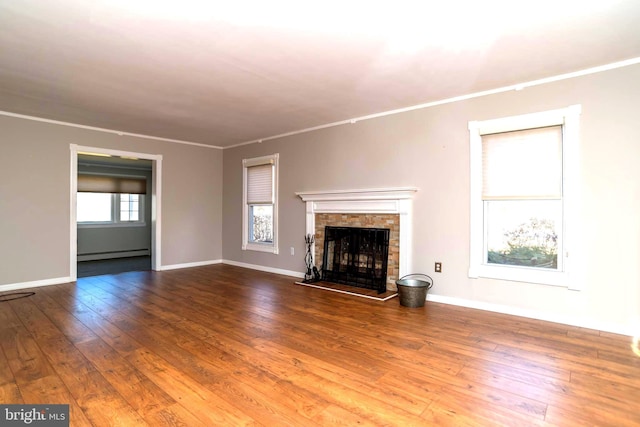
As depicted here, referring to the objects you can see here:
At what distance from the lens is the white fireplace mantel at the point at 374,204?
15.0 feet

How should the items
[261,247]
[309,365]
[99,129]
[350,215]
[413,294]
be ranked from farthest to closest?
[261,247] → [99,129] → [350,215] → [413,294] → [309,365]

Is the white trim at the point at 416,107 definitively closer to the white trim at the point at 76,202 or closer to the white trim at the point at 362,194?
the white trim at the point at 76,202

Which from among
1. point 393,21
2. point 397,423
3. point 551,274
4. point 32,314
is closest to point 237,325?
point 397,423

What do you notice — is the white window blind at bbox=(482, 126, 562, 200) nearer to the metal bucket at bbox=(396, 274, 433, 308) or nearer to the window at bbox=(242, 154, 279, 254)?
the metal bucket at bbox=(396, 274, 433, 308)

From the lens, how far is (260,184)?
6.65 metres

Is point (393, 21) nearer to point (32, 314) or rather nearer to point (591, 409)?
point (591, 409)

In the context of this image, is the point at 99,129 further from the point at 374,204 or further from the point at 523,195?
the point at 523,195

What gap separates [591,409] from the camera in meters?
2.01

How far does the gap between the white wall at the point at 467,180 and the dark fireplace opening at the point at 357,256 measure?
1.73ft

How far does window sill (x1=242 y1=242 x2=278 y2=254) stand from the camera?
6.35 metres

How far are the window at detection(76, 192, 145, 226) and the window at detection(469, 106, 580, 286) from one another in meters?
8.43

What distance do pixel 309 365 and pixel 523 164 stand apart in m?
3.05

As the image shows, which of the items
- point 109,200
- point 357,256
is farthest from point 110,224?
point 357,256

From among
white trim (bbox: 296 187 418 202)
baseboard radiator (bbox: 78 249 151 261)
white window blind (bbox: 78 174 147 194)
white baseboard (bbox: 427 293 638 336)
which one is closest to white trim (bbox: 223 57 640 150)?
white trim (bbox: 296 187 418 202)
